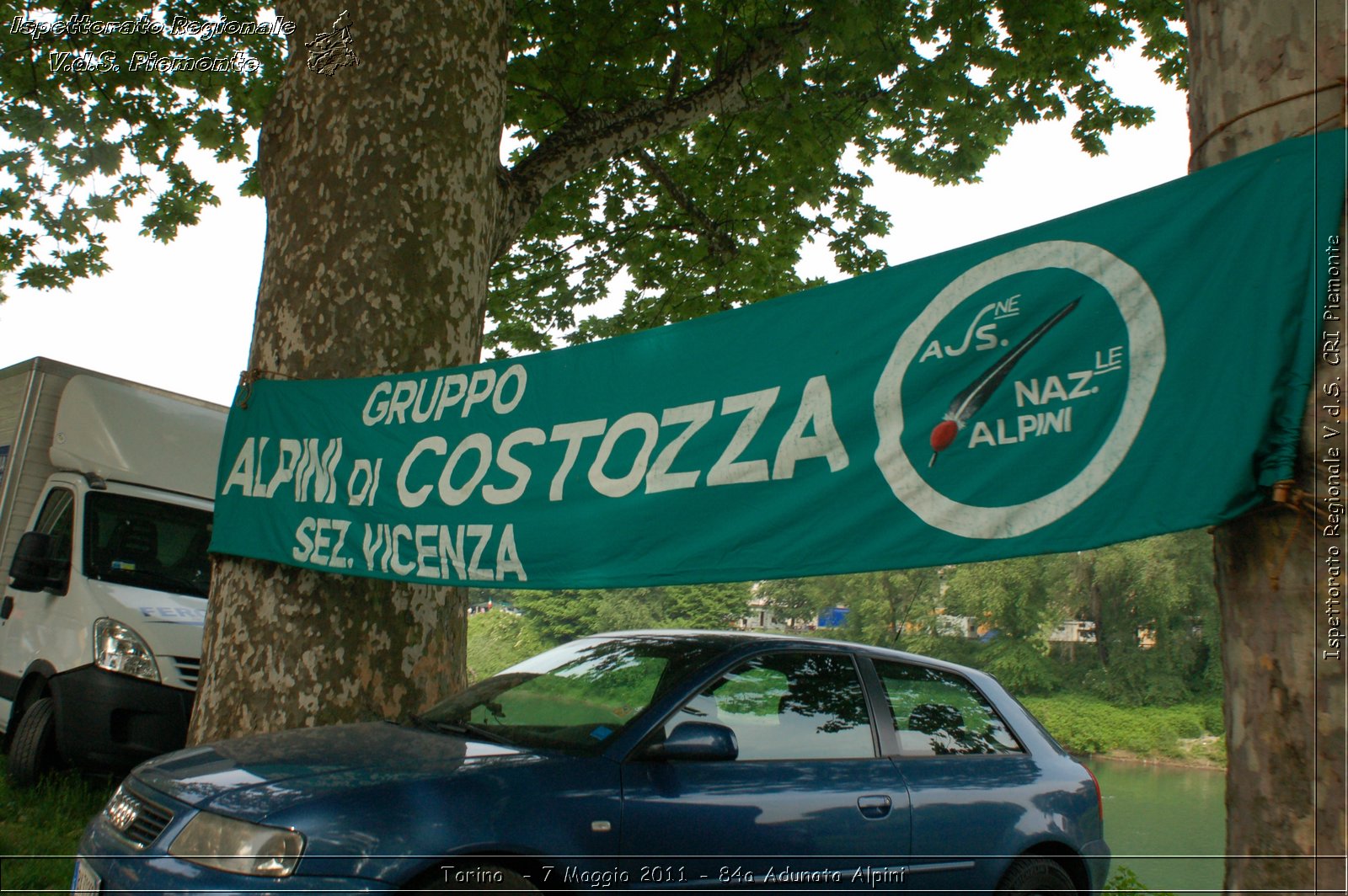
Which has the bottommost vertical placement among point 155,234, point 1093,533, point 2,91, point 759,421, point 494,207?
point 1093,533

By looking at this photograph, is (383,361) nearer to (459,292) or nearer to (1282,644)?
(459,292)

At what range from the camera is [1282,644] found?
2.43m

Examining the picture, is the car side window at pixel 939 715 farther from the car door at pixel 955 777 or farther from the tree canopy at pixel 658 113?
the tree canopy at pixel 658 113

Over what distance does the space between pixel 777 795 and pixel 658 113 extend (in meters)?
7.22

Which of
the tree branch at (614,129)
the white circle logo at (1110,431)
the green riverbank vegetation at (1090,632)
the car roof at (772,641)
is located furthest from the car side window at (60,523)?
the green riverbank vegetation at (1090,632)

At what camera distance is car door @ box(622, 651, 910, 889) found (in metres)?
3.60

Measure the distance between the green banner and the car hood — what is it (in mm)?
809

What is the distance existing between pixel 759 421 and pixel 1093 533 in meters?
1.33

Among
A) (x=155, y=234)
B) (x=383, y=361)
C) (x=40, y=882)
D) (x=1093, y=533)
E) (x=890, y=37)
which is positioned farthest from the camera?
(x=155, y=234)

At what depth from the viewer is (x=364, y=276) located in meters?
5.80

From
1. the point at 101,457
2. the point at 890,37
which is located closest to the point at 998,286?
the point at 101,457

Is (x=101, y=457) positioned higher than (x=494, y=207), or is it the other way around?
(x=494, y=207)

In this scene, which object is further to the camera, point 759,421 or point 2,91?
point 2,91

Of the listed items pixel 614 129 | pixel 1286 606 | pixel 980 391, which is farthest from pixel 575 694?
pixel 614 129
